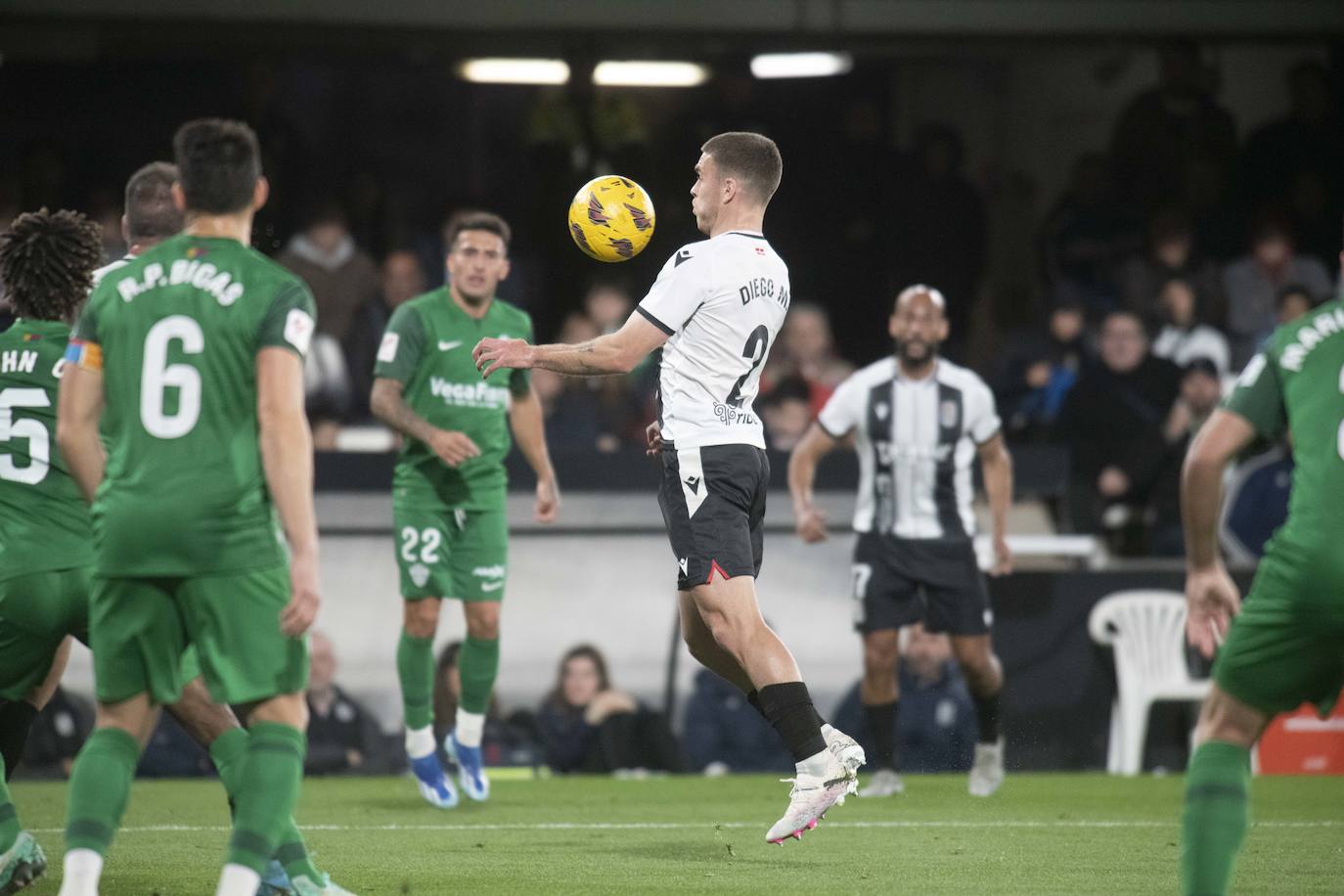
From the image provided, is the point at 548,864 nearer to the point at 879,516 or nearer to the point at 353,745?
the point at 879,516

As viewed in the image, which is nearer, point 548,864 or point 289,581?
point 289,581

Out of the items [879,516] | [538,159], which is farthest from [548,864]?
[538,159]

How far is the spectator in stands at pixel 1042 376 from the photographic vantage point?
A: 1405cm

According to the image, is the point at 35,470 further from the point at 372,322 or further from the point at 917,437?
the point at 372,322

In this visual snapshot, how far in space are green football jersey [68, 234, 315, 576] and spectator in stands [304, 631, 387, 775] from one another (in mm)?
6828

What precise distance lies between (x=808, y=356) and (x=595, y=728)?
402 centimetres

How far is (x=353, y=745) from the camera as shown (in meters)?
11.6

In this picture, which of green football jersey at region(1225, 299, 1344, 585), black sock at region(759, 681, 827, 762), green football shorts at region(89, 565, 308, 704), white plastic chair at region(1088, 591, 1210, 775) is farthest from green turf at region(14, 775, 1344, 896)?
green football jersey at region(1225, 299, 1344, 585)

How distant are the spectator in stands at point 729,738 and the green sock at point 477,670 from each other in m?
2.77

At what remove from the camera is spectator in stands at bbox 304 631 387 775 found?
451 inches

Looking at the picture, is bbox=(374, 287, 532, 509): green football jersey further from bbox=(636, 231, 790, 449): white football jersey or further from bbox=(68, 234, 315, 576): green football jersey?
bbox=(68, 234, 315, 576): green football jersey

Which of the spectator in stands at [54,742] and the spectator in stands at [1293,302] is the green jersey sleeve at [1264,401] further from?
the spectator in stands at [1293,302]

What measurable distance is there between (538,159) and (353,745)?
6.29 m

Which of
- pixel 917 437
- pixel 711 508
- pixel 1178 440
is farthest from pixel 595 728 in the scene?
pixel 711 508
